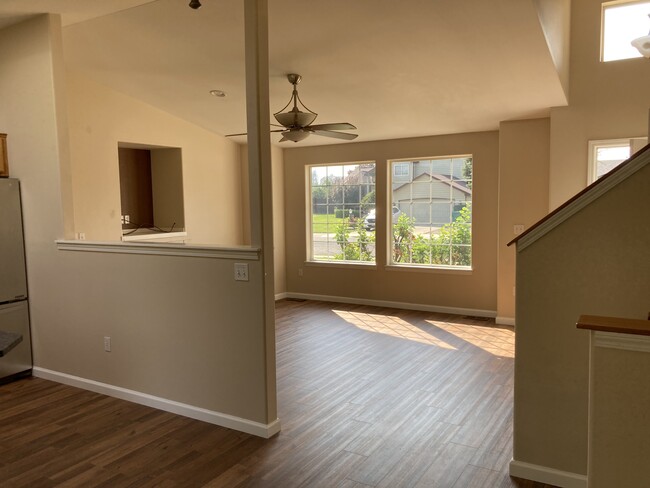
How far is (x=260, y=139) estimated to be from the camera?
3033 mm

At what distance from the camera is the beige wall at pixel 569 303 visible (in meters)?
2.34

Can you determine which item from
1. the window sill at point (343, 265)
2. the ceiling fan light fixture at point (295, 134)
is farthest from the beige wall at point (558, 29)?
the window sill at point (343, 265)

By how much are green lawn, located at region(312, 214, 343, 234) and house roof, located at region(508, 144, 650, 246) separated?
5.00 meters

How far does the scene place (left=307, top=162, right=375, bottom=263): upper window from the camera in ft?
23.5

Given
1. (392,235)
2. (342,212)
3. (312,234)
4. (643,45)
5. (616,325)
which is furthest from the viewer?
(312,234)

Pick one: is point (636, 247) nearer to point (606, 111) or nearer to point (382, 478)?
point (382, 478)

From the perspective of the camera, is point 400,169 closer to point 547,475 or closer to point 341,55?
point 341,55

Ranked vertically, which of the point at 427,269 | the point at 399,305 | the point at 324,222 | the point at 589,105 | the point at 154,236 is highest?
the point at 589,105

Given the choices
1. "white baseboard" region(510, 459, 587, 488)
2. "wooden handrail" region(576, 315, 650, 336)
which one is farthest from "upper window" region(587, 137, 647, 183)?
"wooden handrail" region(576, 315, 650, 336)

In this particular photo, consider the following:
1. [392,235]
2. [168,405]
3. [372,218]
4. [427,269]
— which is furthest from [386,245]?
[168,405]

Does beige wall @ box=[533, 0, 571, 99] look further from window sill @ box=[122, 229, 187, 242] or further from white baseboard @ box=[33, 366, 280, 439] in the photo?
window sill @ box=[122, 229, 187, 242]

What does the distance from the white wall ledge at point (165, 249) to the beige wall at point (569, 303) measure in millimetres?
1582

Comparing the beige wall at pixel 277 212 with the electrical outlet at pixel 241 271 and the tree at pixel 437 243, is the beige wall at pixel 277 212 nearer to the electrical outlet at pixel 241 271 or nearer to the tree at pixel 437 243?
the tree at pixel 437 243

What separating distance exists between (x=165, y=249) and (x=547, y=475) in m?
2.66
